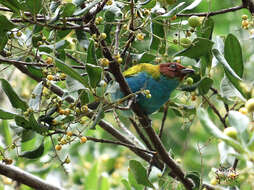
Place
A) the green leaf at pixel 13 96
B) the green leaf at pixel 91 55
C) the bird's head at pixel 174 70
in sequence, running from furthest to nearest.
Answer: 1. the bird's head at pixel 174 70
2. the green leaf at pixel 13 96
3. the green leaf at pixel 91 55

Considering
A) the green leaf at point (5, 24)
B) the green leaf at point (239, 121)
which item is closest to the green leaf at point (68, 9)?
the green leaf at point (5, 24)

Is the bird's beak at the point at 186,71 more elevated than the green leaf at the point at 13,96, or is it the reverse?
the green leaf at the point at 13,96

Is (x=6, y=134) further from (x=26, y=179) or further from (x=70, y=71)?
(x=70, y=71)

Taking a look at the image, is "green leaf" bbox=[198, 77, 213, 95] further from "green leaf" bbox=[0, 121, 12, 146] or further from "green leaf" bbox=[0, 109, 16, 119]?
"green leaf" bbox=[0, 121, 12, 146]

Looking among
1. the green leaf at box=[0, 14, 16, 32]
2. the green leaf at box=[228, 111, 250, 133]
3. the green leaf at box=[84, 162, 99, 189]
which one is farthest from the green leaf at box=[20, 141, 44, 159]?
the green leaf at box=[228, 111, 250, 133]

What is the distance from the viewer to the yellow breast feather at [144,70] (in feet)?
11.3

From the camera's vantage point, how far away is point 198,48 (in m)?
2.46

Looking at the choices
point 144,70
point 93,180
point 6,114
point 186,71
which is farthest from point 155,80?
point 6,114

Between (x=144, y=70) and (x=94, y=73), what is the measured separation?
1.38 m

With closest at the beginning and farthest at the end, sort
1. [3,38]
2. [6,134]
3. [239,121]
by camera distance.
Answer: [239,121] → [3,38] → [6,134]

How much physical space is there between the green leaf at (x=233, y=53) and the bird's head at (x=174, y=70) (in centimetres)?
89

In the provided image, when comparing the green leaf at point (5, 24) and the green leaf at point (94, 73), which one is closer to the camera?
the green leaf at point (94, 73)

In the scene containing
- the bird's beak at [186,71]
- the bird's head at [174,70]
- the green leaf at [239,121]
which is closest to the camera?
the green leaf at [239,121]

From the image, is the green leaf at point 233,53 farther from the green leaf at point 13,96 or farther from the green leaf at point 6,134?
the green leaf at point 6,134
